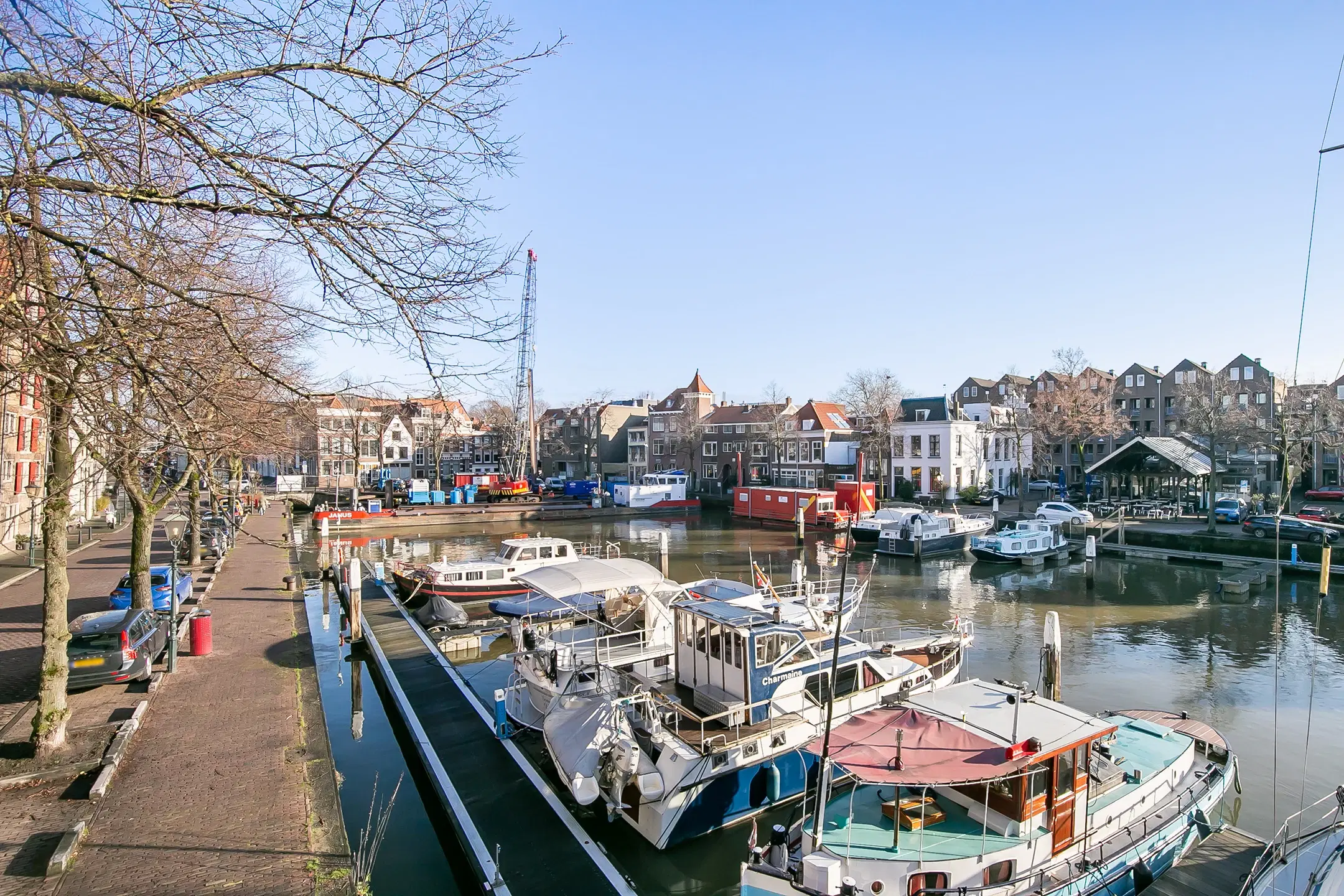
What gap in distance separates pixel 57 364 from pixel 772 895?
29.7 feet

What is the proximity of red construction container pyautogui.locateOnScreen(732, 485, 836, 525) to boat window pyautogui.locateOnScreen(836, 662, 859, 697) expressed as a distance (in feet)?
118

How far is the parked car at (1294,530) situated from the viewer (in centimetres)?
3422

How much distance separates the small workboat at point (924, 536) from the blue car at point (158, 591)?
32497 mm

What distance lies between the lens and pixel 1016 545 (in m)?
37.0

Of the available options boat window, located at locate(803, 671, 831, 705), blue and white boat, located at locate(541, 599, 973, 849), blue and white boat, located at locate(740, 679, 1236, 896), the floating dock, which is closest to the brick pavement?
the floating dock

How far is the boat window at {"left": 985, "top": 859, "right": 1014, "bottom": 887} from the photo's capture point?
9070 millimetres

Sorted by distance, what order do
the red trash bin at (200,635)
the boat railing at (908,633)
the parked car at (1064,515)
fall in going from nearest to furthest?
the red trash bin at (200,635) → the boat railing at (908,633) → the parked car at (1064,515)

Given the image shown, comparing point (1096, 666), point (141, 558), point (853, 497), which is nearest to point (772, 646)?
point (1096, 666)

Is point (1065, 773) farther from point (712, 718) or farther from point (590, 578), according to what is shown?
point (590, 578)

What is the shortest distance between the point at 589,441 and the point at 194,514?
72.3 m

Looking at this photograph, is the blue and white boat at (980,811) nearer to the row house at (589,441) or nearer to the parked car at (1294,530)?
the parked car at (1294,530)

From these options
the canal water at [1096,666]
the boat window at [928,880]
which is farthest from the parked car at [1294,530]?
the boat window at [928,880]

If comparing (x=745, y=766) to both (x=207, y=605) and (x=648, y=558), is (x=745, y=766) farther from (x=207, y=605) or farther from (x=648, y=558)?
(x=648, y=558)

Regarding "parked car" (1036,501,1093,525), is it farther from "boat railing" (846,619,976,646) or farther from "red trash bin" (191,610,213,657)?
"red trash bin" (191,610,213,657)
